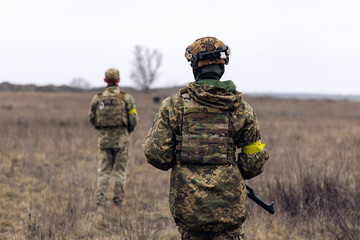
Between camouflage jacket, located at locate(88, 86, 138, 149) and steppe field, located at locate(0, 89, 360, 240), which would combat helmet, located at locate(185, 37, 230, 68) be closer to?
steppe field, located at locate(0, 89, 360, 240)

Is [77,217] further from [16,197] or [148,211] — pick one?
[16,197]

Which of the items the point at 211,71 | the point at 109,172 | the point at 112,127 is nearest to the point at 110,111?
the point at 112,127

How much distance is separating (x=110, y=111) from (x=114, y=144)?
473mm

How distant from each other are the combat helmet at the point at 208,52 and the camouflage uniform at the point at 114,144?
2.59 metres

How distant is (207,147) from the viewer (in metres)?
1.89

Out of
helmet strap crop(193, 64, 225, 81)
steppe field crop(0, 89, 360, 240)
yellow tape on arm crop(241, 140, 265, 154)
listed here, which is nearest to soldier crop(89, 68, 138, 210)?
steppe field crop(0, 89, 360, 240)

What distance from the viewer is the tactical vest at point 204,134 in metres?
1.88

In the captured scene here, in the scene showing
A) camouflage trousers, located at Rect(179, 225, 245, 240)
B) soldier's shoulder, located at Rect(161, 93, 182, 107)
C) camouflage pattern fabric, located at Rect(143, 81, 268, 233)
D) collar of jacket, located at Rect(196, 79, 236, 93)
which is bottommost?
camouflage trousers, located at Rect(179, 225, 245, 240)

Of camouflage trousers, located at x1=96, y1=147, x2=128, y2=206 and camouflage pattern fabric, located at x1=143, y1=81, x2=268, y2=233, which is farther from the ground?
camouflage pattern fabric, located at x1=143, y1=81, x2=268, y2=233

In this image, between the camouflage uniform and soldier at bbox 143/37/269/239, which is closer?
soldier at bbox 143/37/269/239

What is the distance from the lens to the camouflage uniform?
14.3 ft

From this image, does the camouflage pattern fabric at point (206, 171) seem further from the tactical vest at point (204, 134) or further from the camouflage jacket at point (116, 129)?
the camouflage jacket at point (116, 129)

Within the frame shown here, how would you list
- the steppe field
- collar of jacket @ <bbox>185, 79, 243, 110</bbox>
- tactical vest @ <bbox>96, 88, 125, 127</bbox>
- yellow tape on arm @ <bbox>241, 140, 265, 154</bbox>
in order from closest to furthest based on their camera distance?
collar of jacket @ <bbox>185, 79, 243, 110</bbox>, yellow tape on arm @ <bbox>241, 140, 265, 154</bbox>, the steppe field, tactical vest @ <bbox>96, 88, 125, 127</bbox>

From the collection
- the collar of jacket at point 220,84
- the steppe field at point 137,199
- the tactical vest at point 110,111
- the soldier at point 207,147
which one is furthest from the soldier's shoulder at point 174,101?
the tactical vest at point 110,111
